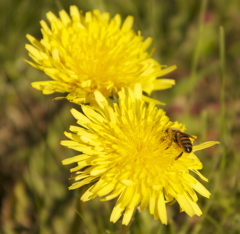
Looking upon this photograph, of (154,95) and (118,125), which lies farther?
(154,95)

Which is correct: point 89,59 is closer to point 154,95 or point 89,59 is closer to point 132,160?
point 132,160

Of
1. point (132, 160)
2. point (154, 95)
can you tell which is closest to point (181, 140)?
point (132, 160)

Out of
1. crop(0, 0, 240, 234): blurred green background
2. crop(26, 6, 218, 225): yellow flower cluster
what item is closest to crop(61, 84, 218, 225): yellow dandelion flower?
crop(26, 6, 218, 225): yellow flower cluster

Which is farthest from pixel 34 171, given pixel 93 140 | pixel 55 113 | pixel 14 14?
pixel 14 14

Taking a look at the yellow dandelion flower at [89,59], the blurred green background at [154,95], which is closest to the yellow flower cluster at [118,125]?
the yellow dandelion flower at [89,59]

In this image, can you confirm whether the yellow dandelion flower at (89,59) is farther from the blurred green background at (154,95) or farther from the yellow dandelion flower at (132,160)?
the blurred green background at (154,95)

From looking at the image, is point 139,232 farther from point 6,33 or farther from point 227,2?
point 227,2
